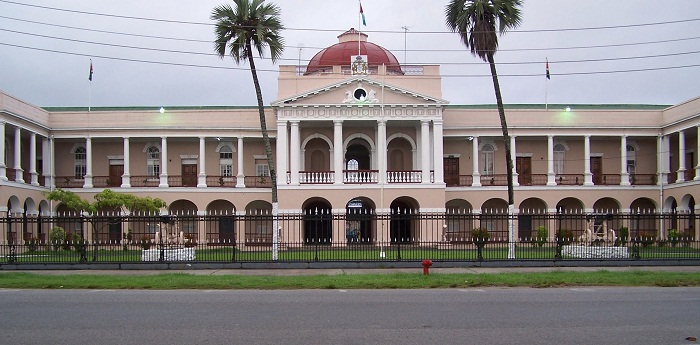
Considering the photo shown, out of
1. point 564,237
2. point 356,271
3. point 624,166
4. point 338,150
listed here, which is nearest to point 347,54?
point 338,150

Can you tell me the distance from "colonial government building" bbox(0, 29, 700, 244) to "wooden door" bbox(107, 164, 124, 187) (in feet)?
0.29

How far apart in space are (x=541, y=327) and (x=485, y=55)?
21230 mm

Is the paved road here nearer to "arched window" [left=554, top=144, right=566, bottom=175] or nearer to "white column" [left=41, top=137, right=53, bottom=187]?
"white column" [left=41, top=137, right=53, bottom=187]

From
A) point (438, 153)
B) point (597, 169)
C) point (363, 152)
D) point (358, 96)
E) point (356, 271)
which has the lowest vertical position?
point (356, 271)

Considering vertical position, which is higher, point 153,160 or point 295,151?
point 295,151

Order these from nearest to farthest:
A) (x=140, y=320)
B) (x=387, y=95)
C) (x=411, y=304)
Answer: (x=140, y=320) < (x=411, y=304) < (x=387, y=95)

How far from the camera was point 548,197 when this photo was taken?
43875mm

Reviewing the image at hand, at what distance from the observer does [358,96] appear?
40.9 m

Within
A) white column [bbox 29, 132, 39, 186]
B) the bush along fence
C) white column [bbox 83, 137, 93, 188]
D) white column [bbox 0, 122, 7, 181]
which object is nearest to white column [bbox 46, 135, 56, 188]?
white column [bbox 29, 132, 39, 186]

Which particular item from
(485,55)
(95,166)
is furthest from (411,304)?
(95,166)

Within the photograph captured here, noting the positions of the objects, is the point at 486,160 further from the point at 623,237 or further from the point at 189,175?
the point at 623,237

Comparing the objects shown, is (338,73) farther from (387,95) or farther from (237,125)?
(237,125)

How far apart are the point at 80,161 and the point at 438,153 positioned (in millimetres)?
21982

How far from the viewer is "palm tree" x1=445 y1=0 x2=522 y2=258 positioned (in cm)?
3059
